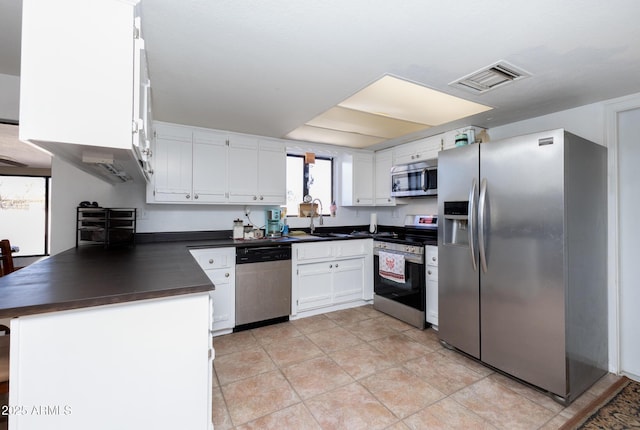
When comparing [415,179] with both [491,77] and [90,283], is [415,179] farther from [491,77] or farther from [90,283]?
[90,283]

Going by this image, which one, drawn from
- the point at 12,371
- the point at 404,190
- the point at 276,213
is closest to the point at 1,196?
the point at 276,213

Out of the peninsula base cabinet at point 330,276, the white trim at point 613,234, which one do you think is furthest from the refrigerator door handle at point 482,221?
the peninsula base cabinet at point 330,276

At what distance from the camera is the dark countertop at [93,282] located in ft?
3.29

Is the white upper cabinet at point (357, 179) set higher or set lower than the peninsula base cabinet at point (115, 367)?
higher

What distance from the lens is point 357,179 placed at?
4145 mm

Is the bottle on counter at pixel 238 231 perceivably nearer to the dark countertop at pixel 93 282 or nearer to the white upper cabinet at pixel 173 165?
the white upper cabinet at pixel 173 165

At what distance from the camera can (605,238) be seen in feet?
7.56

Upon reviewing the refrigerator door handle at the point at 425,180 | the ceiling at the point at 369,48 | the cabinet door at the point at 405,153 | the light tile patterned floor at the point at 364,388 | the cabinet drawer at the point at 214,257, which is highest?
the ceiling at the point at 369,48

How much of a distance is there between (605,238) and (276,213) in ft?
10.2

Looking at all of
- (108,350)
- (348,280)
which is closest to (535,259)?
(348,280)

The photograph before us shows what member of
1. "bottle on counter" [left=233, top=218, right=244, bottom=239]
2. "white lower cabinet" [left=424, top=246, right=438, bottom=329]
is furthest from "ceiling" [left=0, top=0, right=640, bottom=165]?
"white lower cabinet" [left=424, top=246, right=438, bottom=329]

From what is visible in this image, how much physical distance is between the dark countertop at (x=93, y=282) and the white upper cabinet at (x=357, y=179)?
8.52ft

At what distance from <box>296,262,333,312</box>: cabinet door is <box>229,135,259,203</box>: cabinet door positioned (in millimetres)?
1028

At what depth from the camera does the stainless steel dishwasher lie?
118 inches
